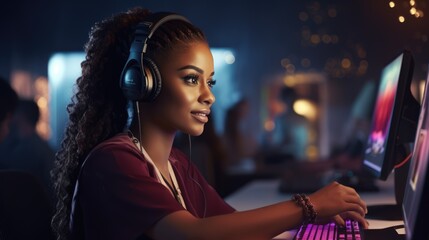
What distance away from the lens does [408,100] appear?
1.80m

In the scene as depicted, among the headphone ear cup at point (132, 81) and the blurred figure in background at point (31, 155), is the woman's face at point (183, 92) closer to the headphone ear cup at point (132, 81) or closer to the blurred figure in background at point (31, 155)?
the headphone ear cup at point (132, 81)

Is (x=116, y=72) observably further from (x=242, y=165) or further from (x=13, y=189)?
(x=242, y=165)

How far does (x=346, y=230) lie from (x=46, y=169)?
121 inches

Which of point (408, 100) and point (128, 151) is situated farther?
point (408, 100)

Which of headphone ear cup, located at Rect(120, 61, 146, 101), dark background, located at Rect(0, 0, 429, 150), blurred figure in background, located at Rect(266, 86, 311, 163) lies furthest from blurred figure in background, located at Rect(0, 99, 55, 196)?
blurred figure in background, located at Rect(266, 86, 311, 163)

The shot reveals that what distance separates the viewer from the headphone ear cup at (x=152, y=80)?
147cm

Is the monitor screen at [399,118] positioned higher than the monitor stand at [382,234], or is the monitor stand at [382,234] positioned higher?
the monitor screen at [399,118]

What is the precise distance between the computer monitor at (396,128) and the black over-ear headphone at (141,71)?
1.98 ft

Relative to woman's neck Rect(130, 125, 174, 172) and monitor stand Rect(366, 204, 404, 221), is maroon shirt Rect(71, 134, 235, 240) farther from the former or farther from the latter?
monitor stand Rect(366, 204, 404, 221)

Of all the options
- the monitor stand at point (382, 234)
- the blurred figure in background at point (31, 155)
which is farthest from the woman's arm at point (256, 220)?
the blurred figure in background at point (31, 155)

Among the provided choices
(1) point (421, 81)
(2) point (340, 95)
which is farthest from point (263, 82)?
(1) point (421, 81)

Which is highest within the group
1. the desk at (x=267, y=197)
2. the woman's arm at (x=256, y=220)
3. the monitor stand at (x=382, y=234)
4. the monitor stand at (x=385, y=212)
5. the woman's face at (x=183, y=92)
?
the woman's face at (x=183, y=92)

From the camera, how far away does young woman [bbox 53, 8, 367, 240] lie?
4.33 ft

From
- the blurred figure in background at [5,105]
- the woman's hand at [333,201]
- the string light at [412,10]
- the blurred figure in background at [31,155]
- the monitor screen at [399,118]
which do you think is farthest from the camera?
the blurred figure in background at [31,155]
